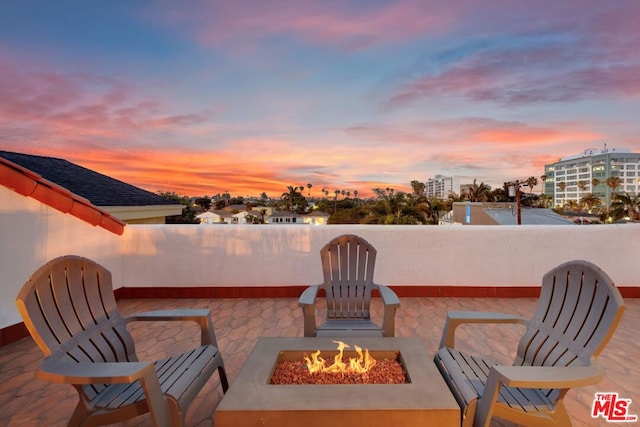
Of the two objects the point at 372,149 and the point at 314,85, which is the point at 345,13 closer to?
the point at 314,85

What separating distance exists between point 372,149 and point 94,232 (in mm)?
12959

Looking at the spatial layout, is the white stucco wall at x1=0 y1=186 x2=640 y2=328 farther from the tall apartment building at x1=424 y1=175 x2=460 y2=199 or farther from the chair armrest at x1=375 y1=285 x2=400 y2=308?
the tall apartment building at x1=424 y1=175 x2=460 y2=199

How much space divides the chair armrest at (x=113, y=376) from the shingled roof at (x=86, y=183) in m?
6.17

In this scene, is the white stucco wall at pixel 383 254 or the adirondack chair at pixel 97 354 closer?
the adirondack chair at pixel 97 354

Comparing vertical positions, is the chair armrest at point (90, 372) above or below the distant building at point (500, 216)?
above

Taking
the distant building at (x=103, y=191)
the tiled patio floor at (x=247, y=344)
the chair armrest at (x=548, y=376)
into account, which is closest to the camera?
the chair armrest at (x=548, y=376)

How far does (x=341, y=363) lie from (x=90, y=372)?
116cm

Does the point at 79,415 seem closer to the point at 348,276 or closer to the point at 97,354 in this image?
the point at 97,354

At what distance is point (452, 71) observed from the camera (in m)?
8.84

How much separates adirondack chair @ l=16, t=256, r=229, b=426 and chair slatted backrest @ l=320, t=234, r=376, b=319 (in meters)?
1.16

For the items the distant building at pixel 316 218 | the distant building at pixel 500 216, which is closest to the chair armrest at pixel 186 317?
the distant building at pixel 500 216

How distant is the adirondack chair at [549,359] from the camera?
1.30 meters

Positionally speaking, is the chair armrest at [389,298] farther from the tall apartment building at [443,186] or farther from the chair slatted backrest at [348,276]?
the tall apartment building at [443,186]

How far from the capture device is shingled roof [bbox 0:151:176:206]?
6.83m
